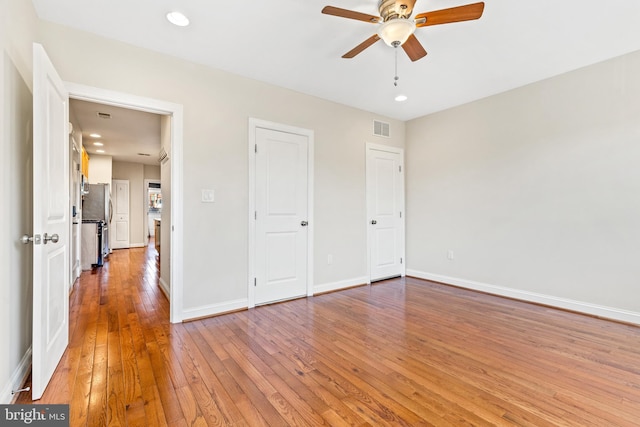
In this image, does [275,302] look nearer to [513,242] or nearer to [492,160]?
[513,242]

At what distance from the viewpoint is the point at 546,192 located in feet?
11.1

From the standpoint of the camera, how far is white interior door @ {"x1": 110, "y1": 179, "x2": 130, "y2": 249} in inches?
331

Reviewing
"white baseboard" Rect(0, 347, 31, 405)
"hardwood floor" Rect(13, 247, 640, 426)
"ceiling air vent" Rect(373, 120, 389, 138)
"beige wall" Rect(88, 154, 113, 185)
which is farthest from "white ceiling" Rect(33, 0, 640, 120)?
"beige wall" Rect(88, 154, 113, 185)

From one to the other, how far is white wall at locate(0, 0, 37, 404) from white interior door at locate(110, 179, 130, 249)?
748 cm

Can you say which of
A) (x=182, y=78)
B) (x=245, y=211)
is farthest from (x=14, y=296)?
(x=182, y=78)

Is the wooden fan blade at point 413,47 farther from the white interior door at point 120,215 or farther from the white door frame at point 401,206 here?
the white interior door at point 120,215

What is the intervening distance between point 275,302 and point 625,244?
369cm

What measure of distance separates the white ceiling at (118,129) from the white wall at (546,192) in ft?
15.4

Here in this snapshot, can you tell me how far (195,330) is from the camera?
8.76ft

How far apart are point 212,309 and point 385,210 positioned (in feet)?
9.55

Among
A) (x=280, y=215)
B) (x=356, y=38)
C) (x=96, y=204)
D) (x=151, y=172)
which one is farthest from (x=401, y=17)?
(x=151, y=172)

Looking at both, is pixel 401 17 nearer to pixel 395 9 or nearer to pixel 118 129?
pixel 395 9

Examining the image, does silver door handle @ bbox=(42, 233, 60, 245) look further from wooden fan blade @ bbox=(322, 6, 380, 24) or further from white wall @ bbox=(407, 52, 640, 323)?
white wall @ bbox=(407, 52, 640, 323)

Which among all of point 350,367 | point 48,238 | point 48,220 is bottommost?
point 350,367
